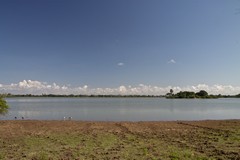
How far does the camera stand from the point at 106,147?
40.9 ft

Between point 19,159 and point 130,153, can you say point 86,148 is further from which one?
point 19,159

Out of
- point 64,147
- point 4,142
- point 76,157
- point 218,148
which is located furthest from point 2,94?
point 218,148

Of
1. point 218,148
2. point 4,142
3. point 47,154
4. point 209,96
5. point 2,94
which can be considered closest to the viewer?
point 47,154

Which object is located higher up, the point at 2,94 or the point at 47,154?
the point at 2,94

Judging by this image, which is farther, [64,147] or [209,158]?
[64,147]

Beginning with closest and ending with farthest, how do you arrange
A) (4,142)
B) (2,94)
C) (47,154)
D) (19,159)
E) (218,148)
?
1. (19,159)
2. (47,154)
3. (218,148)
4. (4,142)
5. (2,94)

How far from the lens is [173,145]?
13.0m

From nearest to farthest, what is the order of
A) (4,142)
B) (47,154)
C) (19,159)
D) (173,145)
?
(19,159)
(47,154)
(173,145)
(4,142)

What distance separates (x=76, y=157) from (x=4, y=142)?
19.6ft

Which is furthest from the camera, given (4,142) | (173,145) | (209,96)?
(209,96)

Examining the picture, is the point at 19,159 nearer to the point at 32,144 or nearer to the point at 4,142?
the point at 32,144

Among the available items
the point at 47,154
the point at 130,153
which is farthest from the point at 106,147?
the point at 47,154

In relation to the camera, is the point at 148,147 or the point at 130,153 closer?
the point at 130,153

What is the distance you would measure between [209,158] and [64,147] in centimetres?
688
